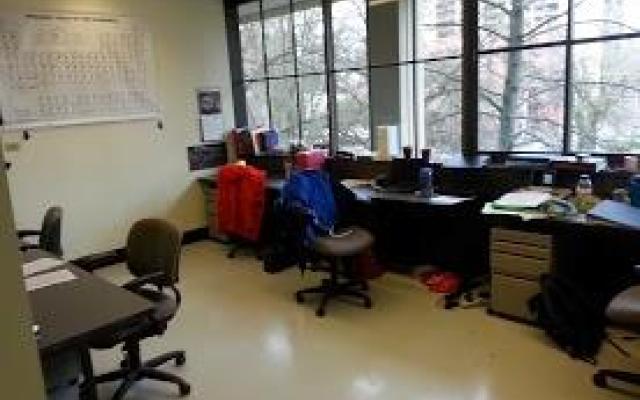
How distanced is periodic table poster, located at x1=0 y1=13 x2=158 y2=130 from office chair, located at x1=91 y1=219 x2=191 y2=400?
2.06 metres

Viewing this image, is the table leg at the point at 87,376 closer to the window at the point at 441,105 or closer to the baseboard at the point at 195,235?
the window at the point at 441,105

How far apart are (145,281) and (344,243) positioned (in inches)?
56.1

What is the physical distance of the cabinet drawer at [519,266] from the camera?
2.99 m

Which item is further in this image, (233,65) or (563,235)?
(233,65)

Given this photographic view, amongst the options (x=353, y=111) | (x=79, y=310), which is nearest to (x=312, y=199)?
(x=353, y=111)

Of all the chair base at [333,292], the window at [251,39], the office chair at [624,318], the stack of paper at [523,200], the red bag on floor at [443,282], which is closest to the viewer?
the office chair at [624,318]

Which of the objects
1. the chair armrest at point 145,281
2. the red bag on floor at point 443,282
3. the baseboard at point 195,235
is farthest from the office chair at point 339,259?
the baseboard at point 195,235

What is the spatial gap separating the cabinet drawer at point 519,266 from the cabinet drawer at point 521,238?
0.30ft

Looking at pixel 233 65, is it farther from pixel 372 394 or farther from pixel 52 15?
pixel 372 394

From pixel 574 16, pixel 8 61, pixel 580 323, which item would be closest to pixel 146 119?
pixel 8 61

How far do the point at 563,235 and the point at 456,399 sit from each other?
3.75 feet

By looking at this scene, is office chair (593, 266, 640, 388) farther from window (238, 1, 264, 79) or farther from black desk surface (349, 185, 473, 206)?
window (238, 1, 264, 79)

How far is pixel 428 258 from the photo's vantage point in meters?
4.24

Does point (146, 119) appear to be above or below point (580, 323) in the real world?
above
